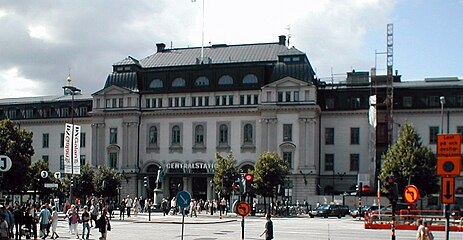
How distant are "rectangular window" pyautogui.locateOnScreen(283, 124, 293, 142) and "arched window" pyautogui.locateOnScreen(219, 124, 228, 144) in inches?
314

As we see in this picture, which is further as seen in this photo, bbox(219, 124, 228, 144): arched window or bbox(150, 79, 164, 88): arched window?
bbox(150, 79, 164, 88): arched window

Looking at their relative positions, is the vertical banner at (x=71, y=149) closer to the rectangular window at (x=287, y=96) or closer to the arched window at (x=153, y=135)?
the rectangular window at (x=287, y=96)

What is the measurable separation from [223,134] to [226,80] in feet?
23.4

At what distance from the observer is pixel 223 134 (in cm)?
9038

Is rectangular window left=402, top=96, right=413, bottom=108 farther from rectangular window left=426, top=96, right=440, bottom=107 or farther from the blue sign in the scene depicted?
the blue sign

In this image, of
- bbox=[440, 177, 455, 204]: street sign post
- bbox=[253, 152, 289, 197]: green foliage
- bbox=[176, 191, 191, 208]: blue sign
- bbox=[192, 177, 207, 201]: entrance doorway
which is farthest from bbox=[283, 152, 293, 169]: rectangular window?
bbox=[440, 177, 455, 204]: street sign post

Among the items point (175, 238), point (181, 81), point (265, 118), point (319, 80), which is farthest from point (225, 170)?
point (175, 238)

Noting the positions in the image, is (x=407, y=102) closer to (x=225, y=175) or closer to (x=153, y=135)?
(x=225, y=175)

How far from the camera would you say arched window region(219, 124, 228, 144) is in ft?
295

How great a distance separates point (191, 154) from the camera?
300ft

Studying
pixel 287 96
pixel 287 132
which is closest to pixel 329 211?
pixel 287 132

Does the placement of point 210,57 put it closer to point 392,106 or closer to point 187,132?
point 187,132

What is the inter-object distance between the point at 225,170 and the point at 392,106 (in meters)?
23.9

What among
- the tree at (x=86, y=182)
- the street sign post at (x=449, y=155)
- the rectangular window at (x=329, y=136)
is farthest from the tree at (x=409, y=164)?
the street sign post at (x=449, y=155)
